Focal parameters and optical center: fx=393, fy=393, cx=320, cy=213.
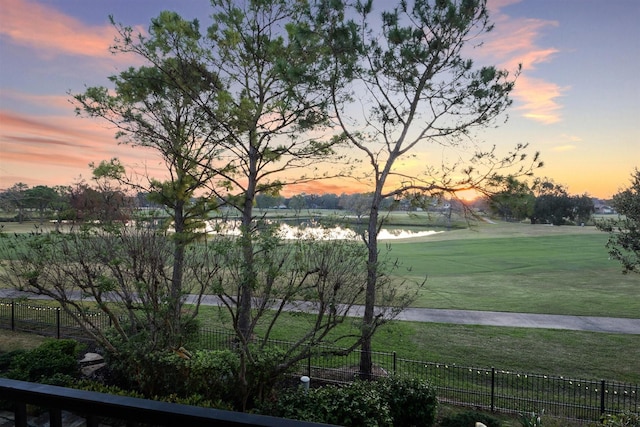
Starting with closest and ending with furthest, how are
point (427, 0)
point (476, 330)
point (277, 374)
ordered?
1. point (277, 374)
2. point (427, 0)
3. point (476, 330)

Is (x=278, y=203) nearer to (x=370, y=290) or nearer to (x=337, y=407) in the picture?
(x=370, y=290)

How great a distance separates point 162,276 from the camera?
9516 millimetres

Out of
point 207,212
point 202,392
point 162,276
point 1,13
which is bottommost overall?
point 202,392

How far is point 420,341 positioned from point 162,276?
11.4 metres

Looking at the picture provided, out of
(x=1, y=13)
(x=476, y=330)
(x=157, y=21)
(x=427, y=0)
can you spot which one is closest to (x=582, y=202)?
(x=476, y=330)

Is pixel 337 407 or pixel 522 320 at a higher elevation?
pixel 337 407

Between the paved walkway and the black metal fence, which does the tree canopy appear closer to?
the black metal fence

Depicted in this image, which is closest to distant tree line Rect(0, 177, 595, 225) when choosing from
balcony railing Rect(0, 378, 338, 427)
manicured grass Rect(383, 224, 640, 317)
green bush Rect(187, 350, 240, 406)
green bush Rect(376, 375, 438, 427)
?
manicured grass Rect(383, 224, 640, 317)

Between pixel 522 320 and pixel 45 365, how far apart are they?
2001 centimetres

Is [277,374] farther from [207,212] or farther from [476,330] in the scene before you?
[476,330]

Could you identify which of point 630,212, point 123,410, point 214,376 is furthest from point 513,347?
point 123,410

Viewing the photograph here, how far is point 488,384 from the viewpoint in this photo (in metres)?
12.6

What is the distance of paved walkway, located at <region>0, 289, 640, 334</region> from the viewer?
61.2ft

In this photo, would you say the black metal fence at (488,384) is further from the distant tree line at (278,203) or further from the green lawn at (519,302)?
the distant tree line at (278,203)
